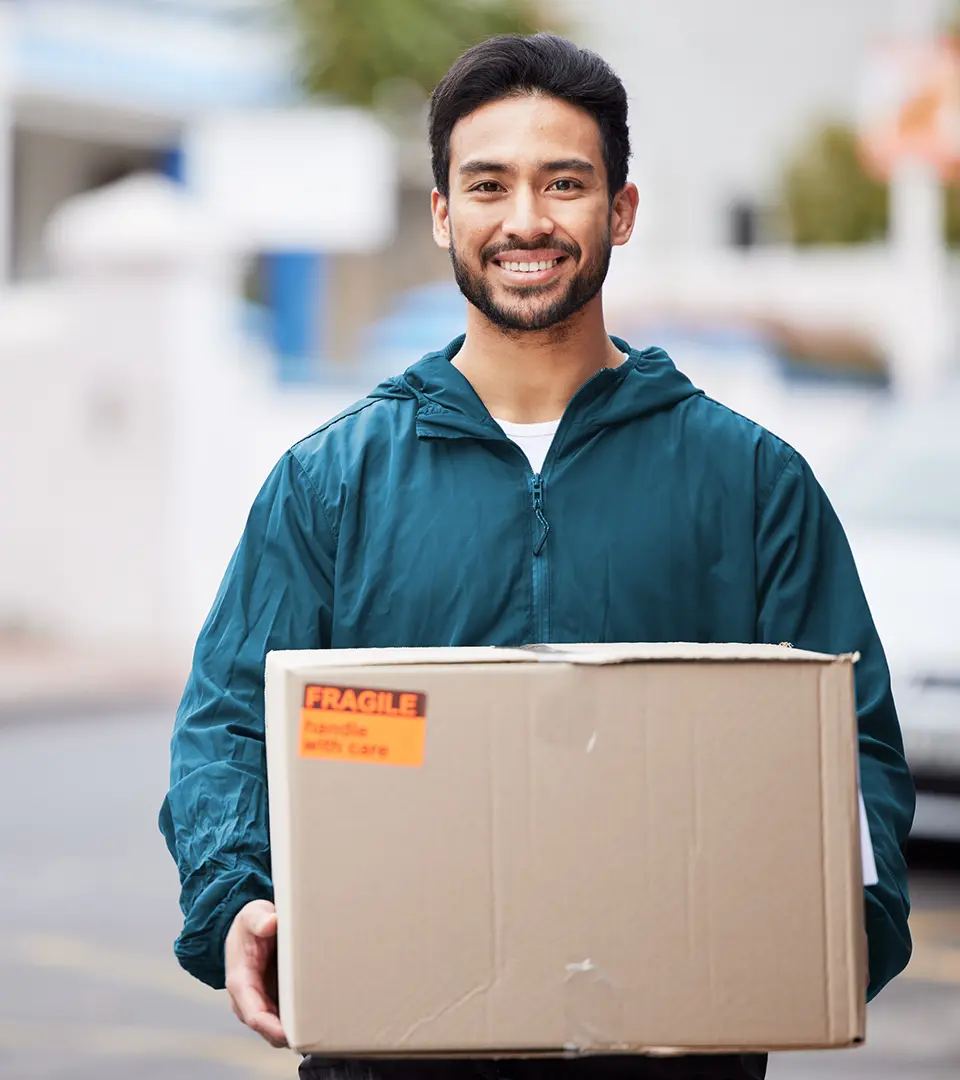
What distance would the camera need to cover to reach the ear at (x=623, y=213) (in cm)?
257

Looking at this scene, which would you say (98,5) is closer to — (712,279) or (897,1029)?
(712,279)

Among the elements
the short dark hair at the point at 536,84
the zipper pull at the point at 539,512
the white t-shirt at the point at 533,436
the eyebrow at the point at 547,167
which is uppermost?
the short dark hair at the point at 536,84

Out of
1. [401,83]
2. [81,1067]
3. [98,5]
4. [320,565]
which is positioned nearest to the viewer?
[320,565]

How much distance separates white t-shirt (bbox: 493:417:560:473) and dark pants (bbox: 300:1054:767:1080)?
0.69 meters

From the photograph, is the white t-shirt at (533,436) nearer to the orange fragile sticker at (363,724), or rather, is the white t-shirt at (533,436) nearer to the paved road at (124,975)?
the orange fragile sticker at (363,724)

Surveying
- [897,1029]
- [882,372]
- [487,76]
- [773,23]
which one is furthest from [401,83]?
[487,76]

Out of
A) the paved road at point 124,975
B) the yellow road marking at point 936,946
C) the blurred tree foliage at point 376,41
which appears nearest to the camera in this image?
the paved road at point 124,975

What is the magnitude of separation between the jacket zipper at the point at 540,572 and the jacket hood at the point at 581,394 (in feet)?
0.31

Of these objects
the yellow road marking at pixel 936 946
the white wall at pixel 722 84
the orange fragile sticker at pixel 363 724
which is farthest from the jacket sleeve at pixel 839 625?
the white wall at pixel 722 84

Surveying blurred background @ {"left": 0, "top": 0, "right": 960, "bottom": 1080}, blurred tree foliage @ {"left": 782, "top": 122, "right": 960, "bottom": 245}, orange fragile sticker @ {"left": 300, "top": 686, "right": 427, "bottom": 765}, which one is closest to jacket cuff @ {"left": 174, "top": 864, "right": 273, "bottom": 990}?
orange fragile sticker @ {"left": 300, "top": 686, "right": 427, "bottom": 765}

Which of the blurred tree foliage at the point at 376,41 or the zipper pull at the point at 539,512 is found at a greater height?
the blurred tree foliage at the point at 376,41

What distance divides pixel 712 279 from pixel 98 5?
834 centimetres

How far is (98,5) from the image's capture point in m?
22.8

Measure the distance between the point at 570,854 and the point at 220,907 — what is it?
0.42 metres
